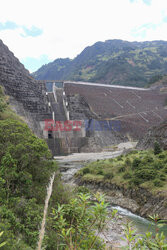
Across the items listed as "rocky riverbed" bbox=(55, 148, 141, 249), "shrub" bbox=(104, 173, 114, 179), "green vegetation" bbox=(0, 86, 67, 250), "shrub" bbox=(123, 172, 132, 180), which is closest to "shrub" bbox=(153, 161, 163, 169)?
→ "shrub" bbox=(123, 172, 132, 180)

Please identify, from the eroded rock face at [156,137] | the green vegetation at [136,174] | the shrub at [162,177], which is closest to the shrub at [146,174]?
the green vegetation at [136,174]

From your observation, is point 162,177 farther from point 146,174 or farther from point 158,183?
point 146,174

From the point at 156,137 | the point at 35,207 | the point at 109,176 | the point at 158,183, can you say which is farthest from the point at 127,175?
the point at 156,137

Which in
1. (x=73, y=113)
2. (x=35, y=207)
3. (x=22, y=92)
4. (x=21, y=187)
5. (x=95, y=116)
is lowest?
(x=95, y=116)

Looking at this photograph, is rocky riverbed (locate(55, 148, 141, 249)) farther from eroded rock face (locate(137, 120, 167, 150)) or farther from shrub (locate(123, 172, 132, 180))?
eroded rock face (locate(137, 120, 167, 150))

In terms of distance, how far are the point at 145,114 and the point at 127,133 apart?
17.1 meters

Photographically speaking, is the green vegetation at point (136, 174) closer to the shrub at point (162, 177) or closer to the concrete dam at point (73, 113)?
the shrub at point (162, 177)

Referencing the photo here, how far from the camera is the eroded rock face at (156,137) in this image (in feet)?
97.6

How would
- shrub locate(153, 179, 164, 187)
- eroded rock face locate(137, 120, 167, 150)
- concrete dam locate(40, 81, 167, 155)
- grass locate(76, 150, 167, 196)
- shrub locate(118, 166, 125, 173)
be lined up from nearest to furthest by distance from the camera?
shrub locate(153, 179, 164, 187) → grass locate(76, 150, 167, 196) → shrub locate(118, 166, 125, 173) → eroded rock face locate(137, 120, 167, 150) → concrete dam locate(40, 81, 167, 155)

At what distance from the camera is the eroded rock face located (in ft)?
97.6

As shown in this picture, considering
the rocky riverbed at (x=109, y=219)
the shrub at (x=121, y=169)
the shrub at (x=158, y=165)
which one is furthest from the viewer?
the shrub at (x=121, y=169)

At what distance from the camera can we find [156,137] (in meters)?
31.9

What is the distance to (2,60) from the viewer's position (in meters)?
51.0

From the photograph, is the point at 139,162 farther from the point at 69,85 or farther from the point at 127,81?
the point at 127,81
